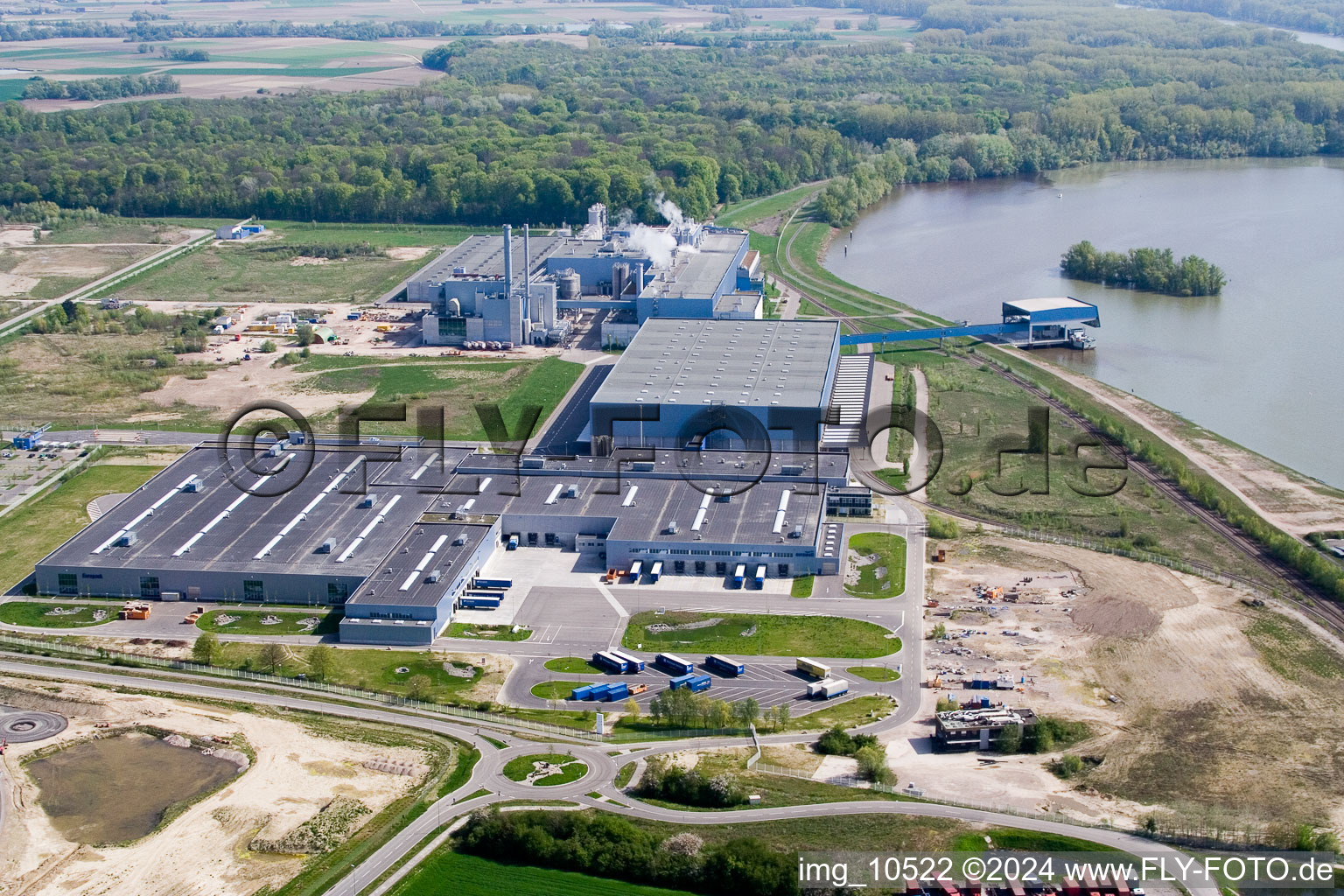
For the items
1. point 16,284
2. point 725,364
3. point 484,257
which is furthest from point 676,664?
point 16,284

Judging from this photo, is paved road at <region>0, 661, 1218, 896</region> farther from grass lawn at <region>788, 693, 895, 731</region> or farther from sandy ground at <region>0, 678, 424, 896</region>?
sandy ground at <region>0, 678, 424, 896</region>

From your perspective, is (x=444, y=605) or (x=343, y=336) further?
(x=343, y=336)

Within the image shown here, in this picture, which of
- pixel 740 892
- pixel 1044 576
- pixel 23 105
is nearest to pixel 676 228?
pixel 1044 576

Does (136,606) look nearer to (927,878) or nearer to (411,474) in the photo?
(411,474)

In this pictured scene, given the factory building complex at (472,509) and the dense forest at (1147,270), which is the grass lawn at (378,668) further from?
the dense forest at (1147,270)

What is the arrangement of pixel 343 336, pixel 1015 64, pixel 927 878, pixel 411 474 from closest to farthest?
pixel 927 878
pixel 411 474
pixel 343 336
pixel 1015 64

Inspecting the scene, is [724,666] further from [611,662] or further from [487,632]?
[487,632]

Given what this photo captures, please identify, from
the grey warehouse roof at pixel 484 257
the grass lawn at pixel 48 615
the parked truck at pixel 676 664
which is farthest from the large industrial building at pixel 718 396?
the grass lawn at pixel 48 615
